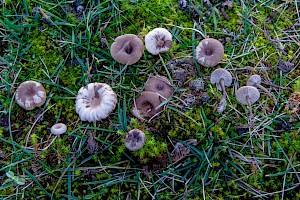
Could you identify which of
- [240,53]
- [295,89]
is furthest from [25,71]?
[295,89]

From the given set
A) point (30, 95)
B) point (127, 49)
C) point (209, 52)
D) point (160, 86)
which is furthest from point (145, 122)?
point (30, 95)

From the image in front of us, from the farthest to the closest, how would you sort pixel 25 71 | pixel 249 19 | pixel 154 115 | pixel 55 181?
pixel 249 19 < pixel 25 71 < pixel 154 115 < pixel 55 181

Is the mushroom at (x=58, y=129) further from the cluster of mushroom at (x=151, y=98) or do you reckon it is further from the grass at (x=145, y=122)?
the cluster of mushroom at (x=151, y=98)

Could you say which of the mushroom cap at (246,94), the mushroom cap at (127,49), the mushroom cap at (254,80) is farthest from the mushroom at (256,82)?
the mushroom cap at (127,49)

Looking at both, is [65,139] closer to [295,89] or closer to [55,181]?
[55,181]

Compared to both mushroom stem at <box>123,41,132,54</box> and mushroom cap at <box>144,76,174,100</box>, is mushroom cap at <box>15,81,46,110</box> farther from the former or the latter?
mushroom cap at <box>144,76,174,100</box>

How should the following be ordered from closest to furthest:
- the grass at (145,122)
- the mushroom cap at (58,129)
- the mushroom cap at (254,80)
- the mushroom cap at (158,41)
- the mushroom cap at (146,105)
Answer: the grass at (145,122), the mushroom cap at (58,129), the mushroom cap at (146,105), the mushroom cap at (254,80), the mushroom cap at (158,41)
